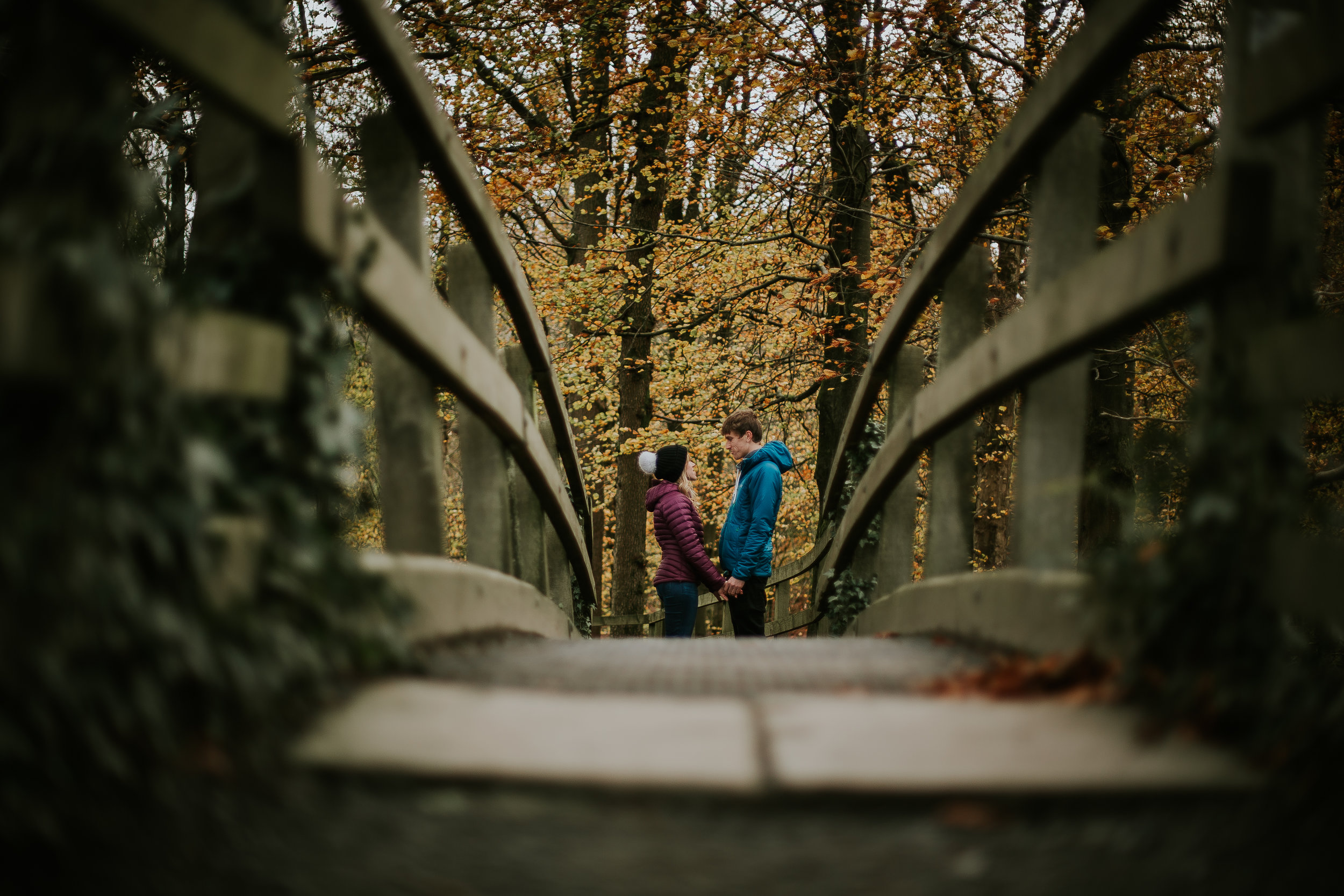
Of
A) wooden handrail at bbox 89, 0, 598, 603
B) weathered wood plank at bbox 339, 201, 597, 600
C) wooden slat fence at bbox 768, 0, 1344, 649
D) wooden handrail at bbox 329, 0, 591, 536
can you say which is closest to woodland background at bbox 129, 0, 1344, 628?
wooden handrail at bbox 329, 0, 591, 536

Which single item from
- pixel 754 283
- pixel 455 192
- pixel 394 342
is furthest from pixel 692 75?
pixel 394 342

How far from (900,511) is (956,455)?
4.08 ft

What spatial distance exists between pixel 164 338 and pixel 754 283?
30.9 feet

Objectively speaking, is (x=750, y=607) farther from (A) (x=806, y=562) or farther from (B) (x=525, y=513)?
(B) (x=525, y=513)

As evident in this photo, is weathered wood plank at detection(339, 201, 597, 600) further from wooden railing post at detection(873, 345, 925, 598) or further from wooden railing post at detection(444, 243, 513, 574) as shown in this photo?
wooden railing post at detection(873, 345, 925, 598)

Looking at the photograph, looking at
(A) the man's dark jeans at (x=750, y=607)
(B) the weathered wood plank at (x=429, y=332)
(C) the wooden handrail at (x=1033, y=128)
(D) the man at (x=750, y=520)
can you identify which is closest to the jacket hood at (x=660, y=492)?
(D) the man at (x=750, y=520)

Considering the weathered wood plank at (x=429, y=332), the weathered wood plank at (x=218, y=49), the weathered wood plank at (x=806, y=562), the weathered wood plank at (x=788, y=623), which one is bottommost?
the weathered wood plank at (x=788, y=623)

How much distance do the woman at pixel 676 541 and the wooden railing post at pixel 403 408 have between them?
4.52 m

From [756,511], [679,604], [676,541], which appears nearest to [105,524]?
[756,511]

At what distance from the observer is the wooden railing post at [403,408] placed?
2.27m

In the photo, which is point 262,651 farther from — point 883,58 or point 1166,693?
point 883,58

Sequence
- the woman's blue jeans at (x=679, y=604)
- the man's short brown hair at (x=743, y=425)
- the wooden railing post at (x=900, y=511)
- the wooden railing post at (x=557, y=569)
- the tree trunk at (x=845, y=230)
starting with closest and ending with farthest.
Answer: the wooden railing post at (x=900, y=511)
the wooden railing post at (x=557, y=569)
the man's short brown hair at (x=743, y=425)
the woman's blue jeans at (x=679, y=604)
the tree trunk at (x=845, y=230)

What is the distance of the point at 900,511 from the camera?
175 inches

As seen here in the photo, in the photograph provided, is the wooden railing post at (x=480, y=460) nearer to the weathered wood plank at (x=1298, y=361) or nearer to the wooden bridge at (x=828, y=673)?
the wooden bridge at (x=828, y=673)
